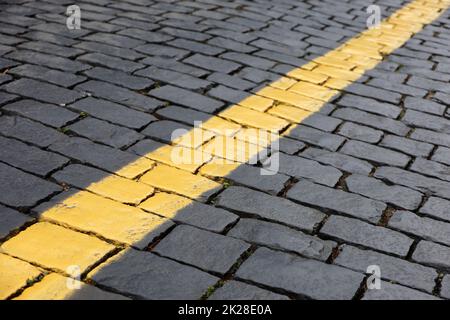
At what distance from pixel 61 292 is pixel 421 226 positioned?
181 cm

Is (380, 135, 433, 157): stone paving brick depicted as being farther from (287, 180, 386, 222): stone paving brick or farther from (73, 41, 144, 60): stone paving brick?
(73, 41, 144, 60): stone paving brick

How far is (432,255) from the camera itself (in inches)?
104

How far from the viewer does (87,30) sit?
5285 millimetres

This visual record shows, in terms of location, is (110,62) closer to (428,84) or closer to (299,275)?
(428,84)

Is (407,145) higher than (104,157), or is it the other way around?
(104,157)

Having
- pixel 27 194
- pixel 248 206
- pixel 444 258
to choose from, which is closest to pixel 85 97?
pixel 27 194

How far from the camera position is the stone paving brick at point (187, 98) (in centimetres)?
397

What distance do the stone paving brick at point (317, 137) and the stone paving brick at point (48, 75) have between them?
170 centimetres

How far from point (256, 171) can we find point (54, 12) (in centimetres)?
358

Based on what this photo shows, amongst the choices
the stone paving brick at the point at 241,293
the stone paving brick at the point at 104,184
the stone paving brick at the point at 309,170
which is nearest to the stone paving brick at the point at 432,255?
the stone paving brick at the point at 309,170

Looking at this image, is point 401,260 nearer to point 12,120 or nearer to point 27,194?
point 27,194

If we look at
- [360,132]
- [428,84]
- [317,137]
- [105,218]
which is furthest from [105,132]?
[428,84]

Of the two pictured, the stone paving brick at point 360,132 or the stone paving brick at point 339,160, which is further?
the stone paving brick at point 360,132

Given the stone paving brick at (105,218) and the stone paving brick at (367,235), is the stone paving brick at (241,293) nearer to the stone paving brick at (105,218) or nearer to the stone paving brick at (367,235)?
the stone paving brick at (105,218)
